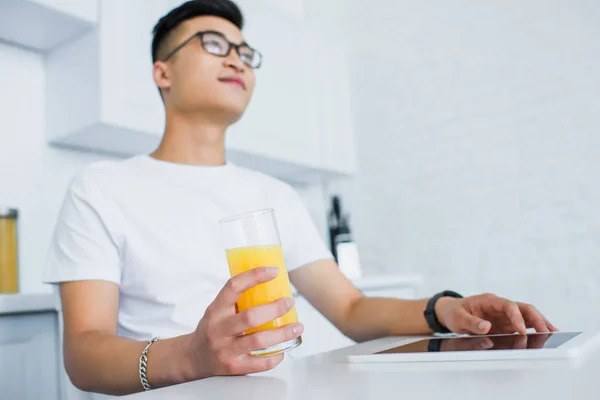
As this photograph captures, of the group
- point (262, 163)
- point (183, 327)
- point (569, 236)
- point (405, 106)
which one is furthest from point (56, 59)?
point (569, 236)

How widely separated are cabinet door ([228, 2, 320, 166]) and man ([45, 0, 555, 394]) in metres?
0.76

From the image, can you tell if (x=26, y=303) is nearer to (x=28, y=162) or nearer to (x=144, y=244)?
(x=144, y=244)

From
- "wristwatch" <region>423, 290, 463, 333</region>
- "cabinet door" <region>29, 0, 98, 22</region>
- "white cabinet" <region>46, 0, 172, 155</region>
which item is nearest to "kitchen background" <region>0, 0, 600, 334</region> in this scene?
"white cabinet" <region>46, 0, 172, 155</region>

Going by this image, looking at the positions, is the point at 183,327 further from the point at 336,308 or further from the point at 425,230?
the point at 425,230

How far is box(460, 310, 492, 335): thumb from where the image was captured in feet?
2.84

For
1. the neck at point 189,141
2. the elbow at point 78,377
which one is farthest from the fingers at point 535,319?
the neck at point 189,141

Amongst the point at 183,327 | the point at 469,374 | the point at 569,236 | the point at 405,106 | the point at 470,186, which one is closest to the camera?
the point at 469,374

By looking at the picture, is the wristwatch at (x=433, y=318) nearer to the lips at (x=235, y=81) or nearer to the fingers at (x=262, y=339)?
the fingers at (x=262, y=339)

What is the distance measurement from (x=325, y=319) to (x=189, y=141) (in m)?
0.90

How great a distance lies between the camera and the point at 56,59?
1.91m

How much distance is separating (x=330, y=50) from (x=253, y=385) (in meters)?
2.43

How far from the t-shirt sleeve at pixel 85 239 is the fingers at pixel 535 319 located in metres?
0.72

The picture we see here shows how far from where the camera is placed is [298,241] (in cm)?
140

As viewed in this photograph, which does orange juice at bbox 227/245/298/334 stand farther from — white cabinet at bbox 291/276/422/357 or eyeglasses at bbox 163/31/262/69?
white cabinet at bbox 291/276/422/357
